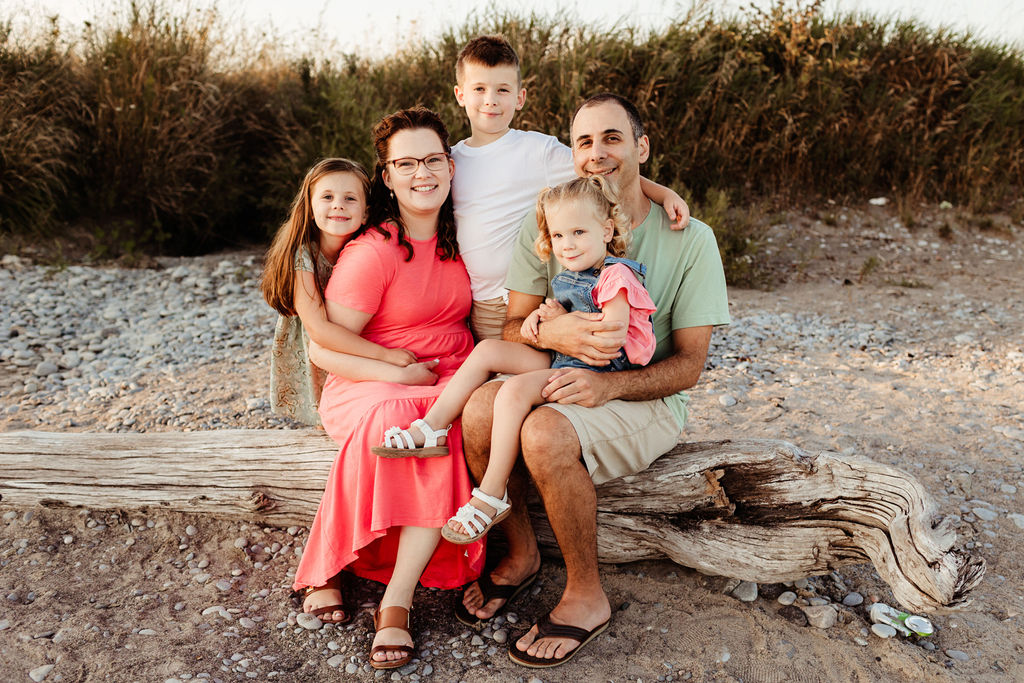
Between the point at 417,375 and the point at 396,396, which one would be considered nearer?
the point at 396,396

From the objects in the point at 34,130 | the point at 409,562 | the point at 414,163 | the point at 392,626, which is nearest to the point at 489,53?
the point at 414,163

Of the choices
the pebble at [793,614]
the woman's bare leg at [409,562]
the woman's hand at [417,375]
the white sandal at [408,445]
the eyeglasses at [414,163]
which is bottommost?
the pebble at [793,614]

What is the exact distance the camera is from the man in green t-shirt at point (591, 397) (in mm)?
2686

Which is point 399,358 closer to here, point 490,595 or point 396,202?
point 396,202

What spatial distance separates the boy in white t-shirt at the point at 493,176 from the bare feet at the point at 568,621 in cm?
126

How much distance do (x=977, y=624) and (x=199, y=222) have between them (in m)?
8.05

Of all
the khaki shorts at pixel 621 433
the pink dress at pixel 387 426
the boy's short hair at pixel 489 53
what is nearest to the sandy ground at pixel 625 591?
the pink dress at pixel 387 426

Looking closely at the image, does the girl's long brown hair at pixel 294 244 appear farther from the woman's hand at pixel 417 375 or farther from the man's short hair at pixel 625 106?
the man's short hair at pixel 625 106

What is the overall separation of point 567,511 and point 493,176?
1.57 m

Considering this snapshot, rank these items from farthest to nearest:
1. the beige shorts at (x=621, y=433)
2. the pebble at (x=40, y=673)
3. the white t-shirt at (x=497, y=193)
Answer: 1. the white t-shirt at (x=497, y=193)
2. the beige shorts at (x=621, y=433)
3. the pebble at (x=40, y=673)

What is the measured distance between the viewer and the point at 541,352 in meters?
3.06

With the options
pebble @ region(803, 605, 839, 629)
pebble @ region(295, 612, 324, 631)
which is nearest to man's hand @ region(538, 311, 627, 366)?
pebble @ region(803, 605, 839, 629)

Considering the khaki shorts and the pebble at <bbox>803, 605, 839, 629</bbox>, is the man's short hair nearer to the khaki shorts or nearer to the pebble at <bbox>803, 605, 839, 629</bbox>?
the khaki shorts

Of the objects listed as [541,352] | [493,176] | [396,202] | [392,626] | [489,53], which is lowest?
[392,626]
